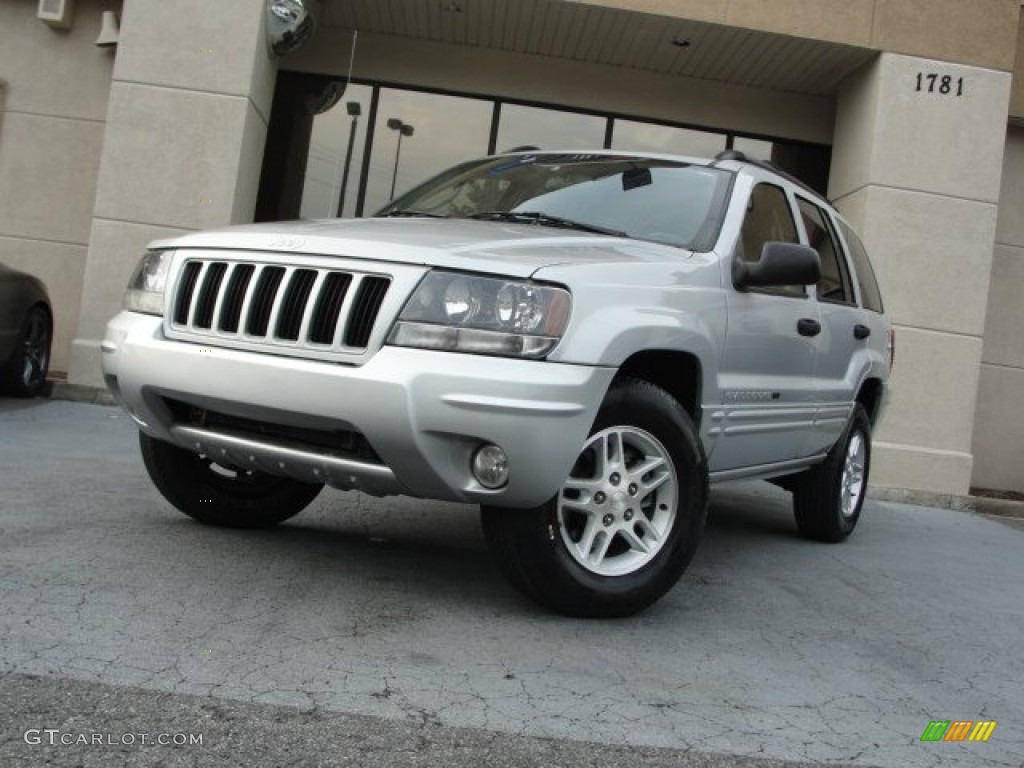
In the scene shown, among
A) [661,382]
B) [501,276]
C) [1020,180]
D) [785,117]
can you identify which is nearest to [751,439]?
[661,382]

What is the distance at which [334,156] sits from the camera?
1102 cm

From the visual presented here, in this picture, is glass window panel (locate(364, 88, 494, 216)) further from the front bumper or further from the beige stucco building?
the front bumper

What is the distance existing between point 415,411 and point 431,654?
73cm

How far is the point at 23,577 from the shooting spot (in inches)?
133

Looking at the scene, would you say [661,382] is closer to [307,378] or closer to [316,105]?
[307,378]

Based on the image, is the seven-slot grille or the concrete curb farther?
the concrete curb

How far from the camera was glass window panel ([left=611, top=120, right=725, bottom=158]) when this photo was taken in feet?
36.5

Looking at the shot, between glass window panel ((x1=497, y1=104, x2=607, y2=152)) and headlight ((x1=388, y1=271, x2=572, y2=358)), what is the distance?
8282 millimetres

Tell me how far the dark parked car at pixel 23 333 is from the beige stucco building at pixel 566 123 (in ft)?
1.79

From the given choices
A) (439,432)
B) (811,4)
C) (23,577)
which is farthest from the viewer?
(811,4)

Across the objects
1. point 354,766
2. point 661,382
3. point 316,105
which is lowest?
point 354,766

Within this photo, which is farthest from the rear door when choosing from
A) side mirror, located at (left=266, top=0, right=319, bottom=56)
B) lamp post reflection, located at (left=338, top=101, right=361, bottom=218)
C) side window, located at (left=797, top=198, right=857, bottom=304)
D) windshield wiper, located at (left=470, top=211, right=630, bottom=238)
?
lamp post reflection, located at (left=338, top=101, right=361, bottom=218)

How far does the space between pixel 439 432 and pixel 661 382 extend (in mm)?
1249

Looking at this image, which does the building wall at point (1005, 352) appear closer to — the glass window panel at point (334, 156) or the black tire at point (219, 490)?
the glass window panel at point (334, 156)
